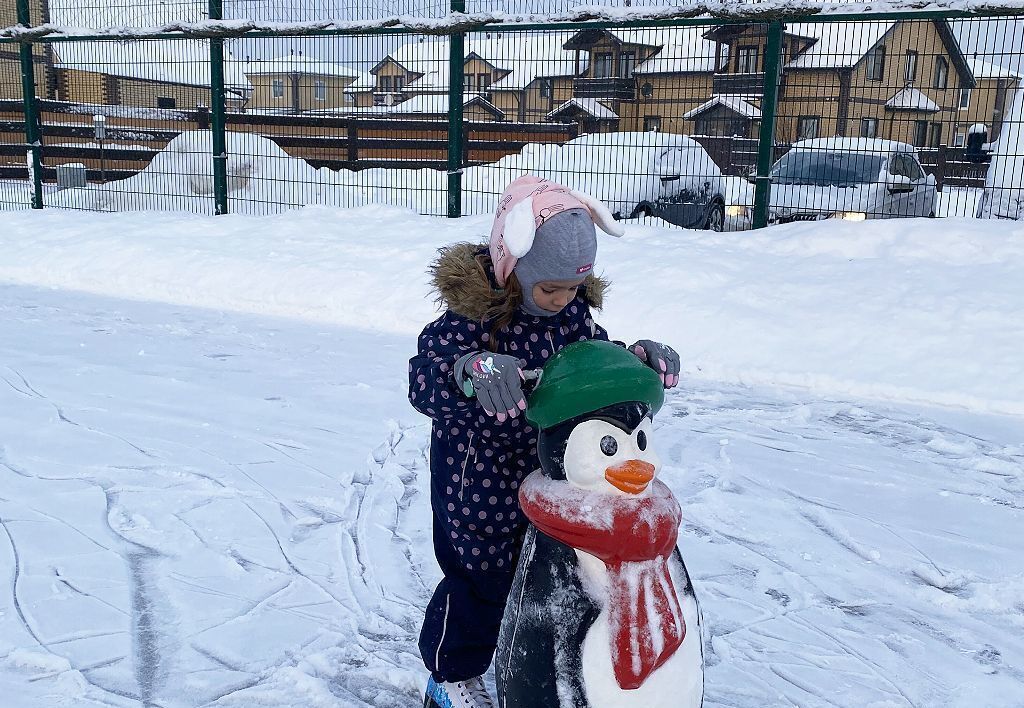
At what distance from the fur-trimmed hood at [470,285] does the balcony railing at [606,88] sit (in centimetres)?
581

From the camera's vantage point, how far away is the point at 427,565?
2.94m

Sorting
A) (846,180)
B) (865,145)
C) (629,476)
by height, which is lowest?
(629,476)

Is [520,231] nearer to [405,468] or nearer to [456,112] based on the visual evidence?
[405,468]

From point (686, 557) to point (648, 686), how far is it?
4.75ft

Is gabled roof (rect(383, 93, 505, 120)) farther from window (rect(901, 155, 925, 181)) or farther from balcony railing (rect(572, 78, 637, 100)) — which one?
window (rect(901, 155, 925, 181))

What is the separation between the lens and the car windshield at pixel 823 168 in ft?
22.9

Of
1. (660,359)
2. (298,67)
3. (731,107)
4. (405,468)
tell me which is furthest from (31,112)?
(660,359)

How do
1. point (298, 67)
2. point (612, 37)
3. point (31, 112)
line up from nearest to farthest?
1. point (612, 37)
2. point (298, 67)
3. point (31, 112)

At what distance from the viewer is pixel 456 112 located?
7.83 meters

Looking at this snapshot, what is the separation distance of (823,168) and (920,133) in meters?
0.69

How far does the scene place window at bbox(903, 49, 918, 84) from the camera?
650 centimetres

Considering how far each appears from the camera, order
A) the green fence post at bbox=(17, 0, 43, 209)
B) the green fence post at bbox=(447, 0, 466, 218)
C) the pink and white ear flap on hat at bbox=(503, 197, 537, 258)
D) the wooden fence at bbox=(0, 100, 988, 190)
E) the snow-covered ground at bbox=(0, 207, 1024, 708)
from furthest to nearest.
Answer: the green fence post at bbox=(17, 0, 43, 209) < the green fence post at bbox=(447, 0, 466, 218) < the wooden fence at bbox=(0, 100, 988, 190) < the snow-covered ground at bbox=(0, 207, 1024, 708) < the pink and white ear flap on hat at bbox=(503, 197, 537, 258)

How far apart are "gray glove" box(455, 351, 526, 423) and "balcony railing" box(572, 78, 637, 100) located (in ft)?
20.6

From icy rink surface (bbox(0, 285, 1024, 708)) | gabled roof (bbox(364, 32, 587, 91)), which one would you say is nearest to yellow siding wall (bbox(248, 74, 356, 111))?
gabled roof (bbox(364, 32, 587, 91))
